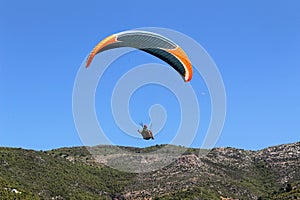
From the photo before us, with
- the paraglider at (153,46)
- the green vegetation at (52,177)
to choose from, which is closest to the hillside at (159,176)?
the green vegetation at (52,177)

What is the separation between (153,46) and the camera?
3991cm

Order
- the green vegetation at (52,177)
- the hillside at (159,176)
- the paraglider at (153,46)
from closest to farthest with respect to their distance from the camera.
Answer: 1. the paraglider at (153,46)
2. the green vegetation at (52,177)
3. the hillside at (159,176)

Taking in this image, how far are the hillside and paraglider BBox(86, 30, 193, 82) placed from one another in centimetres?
6393

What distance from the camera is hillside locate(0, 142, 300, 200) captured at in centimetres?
11325

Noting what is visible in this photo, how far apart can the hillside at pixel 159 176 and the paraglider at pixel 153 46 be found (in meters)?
63.9

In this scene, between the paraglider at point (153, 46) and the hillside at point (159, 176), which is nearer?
the paraglider at point (153, 46)

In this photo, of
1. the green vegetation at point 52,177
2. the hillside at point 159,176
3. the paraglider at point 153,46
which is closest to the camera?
the paraglider at point 153,46

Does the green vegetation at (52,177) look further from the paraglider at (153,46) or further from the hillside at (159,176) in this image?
the paraglider at (153,46)

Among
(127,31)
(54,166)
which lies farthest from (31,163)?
(127,31)

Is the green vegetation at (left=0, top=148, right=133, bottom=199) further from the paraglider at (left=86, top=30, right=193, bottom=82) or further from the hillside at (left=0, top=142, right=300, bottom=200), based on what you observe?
the paraglider at (left=86, top=30, right=193, bottom=82)

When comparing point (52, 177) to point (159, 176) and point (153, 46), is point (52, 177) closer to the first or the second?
point (159, 176)

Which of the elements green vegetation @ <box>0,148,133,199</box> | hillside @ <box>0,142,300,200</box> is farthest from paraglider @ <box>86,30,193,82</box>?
green vegetation @ <box>0,148,133,199</box>

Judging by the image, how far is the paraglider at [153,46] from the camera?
1486 inches

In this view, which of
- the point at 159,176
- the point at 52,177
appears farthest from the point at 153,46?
the point at 159,176
